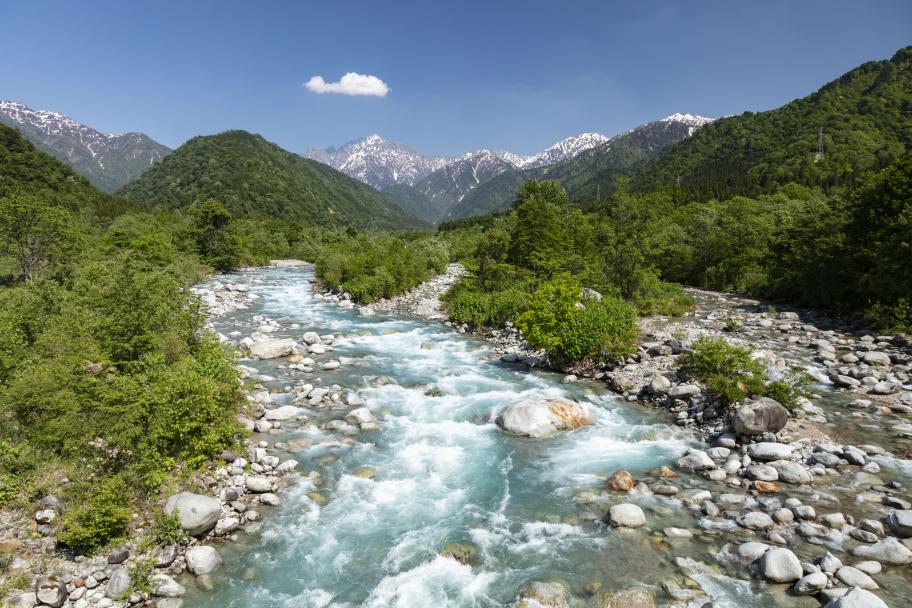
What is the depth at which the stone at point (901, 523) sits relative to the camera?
28.0ft

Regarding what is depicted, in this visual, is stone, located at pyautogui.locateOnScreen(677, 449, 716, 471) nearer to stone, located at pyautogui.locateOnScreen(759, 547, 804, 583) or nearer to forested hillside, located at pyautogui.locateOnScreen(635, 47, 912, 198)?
stone, located at pyautogui.locateOnScreen(759, 547, 804, 583)

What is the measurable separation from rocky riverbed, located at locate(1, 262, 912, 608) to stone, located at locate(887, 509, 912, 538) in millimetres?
41

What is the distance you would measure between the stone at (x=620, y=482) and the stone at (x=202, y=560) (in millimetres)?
9098

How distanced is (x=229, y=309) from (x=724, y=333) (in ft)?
114

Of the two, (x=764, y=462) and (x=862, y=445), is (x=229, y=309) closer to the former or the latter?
(x=764, y=462)

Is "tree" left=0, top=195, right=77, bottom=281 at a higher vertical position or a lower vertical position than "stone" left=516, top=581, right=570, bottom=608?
higher

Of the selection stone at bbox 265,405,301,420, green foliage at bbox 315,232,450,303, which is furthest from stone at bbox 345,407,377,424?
green foliage at bbox 315,232,450,303

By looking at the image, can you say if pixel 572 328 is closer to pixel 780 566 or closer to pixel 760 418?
pixel 760 418

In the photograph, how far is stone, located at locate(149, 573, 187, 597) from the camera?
25.0 ft

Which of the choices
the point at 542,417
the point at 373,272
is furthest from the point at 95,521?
the point at 373,272

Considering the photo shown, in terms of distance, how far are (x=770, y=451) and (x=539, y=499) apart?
656 centimetres

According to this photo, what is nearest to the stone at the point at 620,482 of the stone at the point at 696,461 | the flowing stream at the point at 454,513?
the flowing stream at the point at 454,513

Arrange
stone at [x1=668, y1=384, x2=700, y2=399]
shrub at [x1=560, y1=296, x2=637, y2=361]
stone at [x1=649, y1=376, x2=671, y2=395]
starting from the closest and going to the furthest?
stone at [x1=668, y1=384, x2=700, y2=399], stone at [x1=649, y1=376, x2=671, y2=395], shrub at [x1=560, y1=296, x2=637, y2=361]

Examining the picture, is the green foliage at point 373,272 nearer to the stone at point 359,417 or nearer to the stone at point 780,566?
the stone at point 359,417
